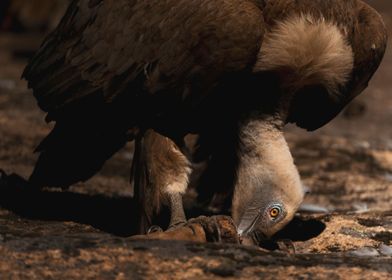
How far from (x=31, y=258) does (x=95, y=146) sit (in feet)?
5.44

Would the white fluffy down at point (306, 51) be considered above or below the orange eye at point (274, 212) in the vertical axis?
above

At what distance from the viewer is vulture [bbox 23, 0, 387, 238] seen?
15.1 feet

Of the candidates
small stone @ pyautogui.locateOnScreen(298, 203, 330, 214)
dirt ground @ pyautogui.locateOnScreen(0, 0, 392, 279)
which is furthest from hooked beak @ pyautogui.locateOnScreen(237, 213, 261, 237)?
small stone @ pyautogui.locateOnScreen(298, 203, 330, 214)

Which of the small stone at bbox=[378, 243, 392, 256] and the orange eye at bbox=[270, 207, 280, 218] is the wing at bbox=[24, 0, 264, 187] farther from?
the small stone at bbox=[378, 243, 392, 256]

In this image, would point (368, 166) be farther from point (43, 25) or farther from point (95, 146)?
point (43, 25)

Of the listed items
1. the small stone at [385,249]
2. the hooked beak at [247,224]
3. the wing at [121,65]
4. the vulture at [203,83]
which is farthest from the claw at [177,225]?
the small stone at [385,249]

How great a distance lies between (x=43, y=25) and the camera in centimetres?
1379

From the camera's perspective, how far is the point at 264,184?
4.77 meters

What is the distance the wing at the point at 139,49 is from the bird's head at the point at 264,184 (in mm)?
537

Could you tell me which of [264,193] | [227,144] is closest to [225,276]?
[264,193]

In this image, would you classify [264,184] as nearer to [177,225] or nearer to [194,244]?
[177,225]

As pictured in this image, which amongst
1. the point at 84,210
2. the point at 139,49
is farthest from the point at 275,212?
the point at 84,210

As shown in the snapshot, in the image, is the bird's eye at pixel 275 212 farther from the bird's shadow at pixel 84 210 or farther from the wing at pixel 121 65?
the wing at pixel 121 65

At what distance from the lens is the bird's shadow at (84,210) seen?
17.1 feet
